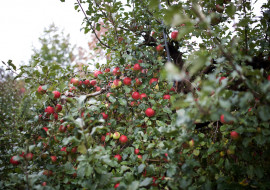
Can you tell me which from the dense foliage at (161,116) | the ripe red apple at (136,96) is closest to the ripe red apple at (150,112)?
the dense foliage at (161,116)

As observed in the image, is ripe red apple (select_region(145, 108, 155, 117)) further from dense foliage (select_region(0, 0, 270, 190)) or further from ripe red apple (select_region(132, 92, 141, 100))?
ripe red apple (select_region(132, 92, 141, 100))

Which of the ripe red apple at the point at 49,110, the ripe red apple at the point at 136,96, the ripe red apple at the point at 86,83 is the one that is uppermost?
the ripe red apple at the point at 86,83

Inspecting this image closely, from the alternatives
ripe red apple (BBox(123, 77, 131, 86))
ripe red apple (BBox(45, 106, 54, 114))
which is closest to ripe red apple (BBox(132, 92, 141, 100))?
ripe red apple (BBox(123, 77, 131, 86))

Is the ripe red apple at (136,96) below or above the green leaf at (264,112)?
above

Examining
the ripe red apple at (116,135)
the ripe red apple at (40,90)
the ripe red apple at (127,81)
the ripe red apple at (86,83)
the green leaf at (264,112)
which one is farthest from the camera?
the ripe red apple at (86,83)

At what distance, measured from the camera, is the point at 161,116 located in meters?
1.48

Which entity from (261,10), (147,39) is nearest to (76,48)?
(147,39)

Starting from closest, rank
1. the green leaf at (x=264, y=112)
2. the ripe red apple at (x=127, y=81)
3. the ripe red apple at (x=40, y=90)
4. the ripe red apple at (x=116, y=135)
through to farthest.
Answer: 1. the green leaf at (x=264, y=112)
2. the ripe red apple at (x=40, y=90)
3. the ripe red apple at (x=116, y=135)
4. the ripe red apple at (x=127, y=81)

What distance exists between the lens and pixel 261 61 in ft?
4.44

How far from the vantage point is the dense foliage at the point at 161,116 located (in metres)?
0.71

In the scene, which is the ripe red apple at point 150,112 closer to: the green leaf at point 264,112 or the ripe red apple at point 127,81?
the ripe red apple at point 127,81

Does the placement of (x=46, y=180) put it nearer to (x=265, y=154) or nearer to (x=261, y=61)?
(x=265, y=154)

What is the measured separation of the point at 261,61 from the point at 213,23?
1.79 feet

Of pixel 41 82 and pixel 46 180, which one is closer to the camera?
pixel 46 180
